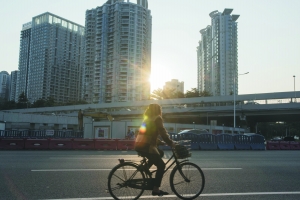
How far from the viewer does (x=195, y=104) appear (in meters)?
81.4

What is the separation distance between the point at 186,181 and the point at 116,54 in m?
128

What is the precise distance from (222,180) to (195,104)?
7453cm

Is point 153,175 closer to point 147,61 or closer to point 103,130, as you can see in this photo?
point 103,130

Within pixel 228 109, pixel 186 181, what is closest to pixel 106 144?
pixel 186 181

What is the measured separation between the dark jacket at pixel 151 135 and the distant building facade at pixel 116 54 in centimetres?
12590

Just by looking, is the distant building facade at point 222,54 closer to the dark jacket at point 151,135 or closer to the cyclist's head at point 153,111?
the cyclist's head at point 153,111

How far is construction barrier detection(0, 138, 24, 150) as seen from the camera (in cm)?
2006

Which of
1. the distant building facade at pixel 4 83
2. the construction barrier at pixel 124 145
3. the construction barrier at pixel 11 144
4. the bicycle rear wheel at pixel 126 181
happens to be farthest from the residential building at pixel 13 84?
the bicycle rear wheel at pixel 126 181

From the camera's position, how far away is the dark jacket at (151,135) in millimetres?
5340

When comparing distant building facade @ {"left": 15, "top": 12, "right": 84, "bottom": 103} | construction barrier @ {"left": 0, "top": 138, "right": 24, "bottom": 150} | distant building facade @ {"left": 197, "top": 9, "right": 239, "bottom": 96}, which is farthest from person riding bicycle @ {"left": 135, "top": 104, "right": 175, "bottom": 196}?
distant building facade @ {"left": 15, "top": 12, "right": 84, "bottom": 103}

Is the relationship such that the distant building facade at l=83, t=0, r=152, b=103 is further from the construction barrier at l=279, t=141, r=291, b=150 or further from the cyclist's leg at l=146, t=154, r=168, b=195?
the cyclist's leg at l=146, t=154, r=168, b=195

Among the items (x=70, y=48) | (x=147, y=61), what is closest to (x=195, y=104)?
(x=147, y=61)

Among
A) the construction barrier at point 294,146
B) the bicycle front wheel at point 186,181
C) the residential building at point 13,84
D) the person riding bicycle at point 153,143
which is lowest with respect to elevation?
the construction barrier at point 294,146

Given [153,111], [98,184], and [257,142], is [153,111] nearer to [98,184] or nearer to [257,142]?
[98,184]
